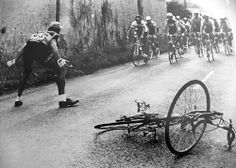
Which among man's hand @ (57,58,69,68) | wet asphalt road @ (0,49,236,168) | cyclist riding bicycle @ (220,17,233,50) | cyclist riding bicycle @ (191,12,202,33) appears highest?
cyclist riding bicycle @ (191,12,202,33)

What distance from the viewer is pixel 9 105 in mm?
3494

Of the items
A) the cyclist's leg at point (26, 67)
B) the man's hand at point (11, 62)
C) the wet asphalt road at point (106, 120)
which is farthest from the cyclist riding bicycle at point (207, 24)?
the man's hand at point (11, 62)

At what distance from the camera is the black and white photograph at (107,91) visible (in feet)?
9.39

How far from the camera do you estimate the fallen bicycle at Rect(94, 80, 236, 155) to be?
2.83 metres

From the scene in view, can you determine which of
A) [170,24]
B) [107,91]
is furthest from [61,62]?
[170,24]

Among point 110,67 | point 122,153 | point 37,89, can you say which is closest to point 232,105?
point 122,153

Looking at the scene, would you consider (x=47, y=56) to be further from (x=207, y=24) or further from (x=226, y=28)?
(x=226, y=28)

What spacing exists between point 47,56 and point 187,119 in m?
1.77

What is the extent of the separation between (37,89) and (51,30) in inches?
24.6

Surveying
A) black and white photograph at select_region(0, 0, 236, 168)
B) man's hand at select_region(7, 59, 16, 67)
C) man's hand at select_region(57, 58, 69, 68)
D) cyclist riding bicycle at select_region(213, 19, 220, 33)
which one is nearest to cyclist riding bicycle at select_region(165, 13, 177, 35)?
black and white photograph at select_region(0, 0, 236, 168)

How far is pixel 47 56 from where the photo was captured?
386 cm

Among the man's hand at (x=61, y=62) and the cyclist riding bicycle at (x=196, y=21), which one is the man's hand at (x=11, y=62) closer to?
the man's hand at (x=61, y=62)

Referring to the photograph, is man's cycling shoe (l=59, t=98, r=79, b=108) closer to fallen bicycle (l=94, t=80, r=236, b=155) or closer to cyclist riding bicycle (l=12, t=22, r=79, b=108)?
cyclist riding bicycle (l=12, t=22, r=79, b=108)

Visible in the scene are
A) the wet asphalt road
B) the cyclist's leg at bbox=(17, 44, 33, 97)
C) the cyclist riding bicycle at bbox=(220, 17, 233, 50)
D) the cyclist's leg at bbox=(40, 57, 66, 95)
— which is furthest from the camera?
the cyclist's leg at bbox=(40, 57, 66, 95)
